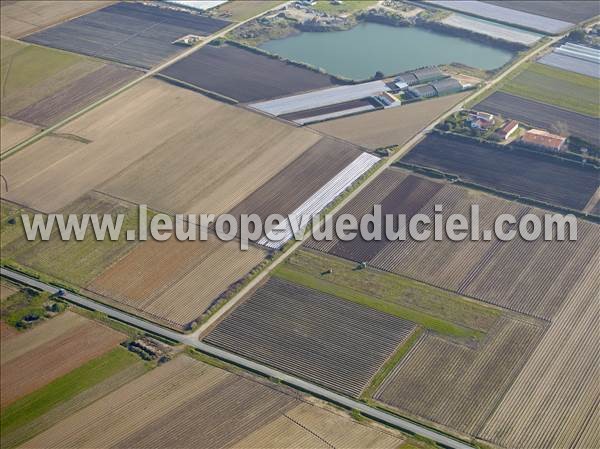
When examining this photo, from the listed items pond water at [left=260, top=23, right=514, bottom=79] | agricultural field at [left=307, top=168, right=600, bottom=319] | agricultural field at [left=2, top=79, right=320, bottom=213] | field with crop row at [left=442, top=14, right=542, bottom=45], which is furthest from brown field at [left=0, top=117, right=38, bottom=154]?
field with crop row at [left=442, top=14, right=542, bottom=45]

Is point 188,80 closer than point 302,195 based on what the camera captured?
No

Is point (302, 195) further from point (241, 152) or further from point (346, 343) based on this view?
point (346, 343)

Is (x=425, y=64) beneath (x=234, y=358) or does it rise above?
above

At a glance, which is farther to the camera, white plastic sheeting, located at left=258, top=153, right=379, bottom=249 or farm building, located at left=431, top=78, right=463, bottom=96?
farm building, located at left=431, top=78, right=463, bottom=96

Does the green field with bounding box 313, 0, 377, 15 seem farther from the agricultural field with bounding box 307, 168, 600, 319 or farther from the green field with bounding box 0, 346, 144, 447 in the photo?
the green field with bounding box 0, 346, 144, 447

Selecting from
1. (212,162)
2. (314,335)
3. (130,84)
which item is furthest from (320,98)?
(314,335)

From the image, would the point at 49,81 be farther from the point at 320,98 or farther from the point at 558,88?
the point at 558,88

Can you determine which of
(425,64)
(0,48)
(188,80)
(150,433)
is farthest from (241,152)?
(0,48)
